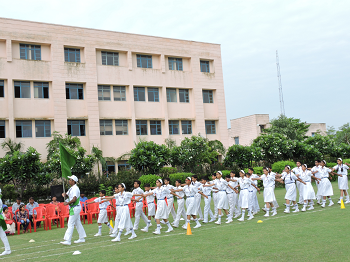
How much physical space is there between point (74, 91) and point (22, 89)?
3.87 m

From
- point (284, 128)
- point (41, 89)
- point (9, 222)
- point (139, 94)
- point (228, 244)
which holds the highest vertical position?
point (41, 89)

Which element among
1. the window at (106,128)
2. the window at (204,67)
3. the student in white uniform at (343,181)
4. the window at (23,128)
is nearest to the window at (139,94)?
the window at (106,128)

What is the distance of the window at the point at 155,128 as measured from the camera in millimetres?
31359

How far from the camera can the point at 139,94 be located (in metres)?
30.9

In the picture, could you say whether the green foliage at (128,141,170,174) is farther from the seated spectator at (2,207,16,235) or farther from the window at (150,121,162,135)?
the seated spectator at (2,207,16,235)

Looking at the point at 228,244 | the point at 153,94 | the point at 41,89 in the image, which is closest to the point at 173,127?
the point at 153,94

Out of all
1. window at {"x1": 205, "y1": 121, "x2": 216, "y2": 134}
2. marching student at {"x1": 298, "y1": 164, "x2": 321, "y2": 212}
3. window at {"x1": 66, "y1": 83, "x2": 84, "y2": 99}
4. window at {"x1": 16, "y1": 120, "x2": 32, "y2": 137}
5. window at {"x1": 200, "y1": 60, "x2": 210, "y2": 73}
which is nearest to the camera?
marching student at {"x1": 298, "y1": 164, "x2": 321, "y2": 212}

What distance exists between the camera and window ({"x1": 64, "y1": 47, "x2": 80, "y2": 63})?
28406 mm

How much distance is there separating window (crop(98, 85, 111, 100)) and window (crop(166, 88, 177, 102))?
5.48m

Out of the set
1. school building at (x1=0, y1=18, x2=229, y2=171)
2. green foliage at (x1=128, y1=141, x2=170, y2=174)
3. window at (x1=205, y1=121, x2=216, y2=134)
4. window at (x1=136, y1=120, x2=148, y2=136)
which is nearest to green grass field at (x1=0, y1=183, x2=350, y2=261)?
green foliage at (x1=128, y1=141, x2=170, y2=174)

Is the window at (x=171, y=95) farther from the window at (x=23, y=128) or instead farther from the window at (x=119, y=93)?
the window at (x=23, y=128)

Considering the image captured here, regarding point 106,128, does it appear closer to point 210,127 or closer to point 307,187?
point 210,127

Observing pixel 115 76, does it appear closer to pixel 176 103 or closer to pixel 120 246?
pixel 176 103

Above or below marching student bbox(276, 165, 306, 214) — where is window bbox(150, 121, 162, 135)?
above
